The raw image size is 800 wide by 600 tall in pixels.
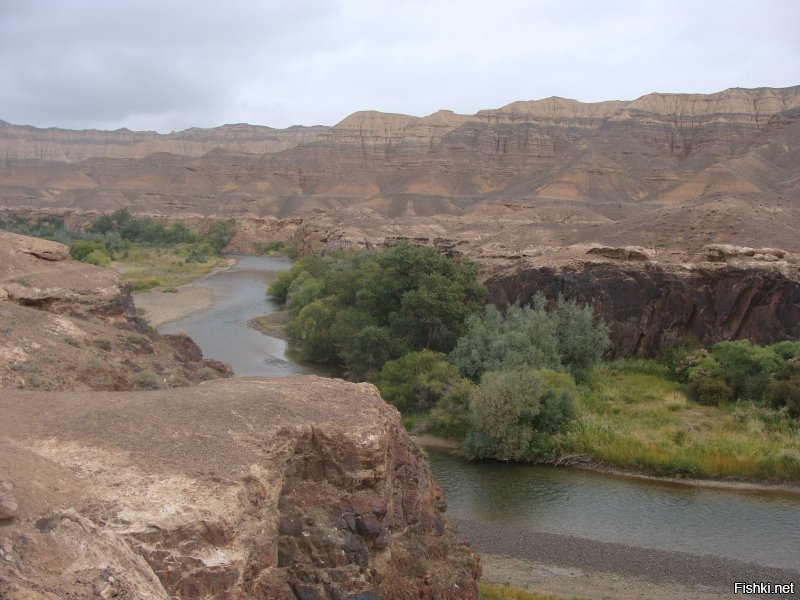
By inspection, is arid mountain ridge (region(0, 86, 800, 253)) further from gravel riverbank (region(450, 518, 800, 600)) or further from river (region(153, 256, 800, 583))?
gravel riverbank (region(450, 518, 800, 600))

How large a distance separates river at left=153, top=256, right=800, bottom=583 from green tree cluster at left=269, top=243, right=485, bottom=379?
7996 mm

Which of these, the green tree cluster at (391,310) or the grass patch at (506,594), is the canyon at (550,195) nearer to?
the green tree cluster at (391,310)

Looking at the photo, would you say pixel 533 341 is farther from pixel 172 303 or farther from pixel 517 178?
pixel 517 178

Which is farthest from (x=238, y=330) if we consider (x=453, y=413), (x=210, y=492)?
(x=210, y=492)

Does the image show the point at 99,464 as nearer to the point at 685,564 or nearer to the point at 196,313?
the point at 685,564

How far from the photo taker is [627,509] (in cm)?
2039

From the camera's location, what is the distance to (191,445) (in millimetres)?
9891

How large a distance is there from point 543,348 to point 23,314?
1933cm

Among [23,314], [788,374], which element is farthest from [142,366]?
[788,374]

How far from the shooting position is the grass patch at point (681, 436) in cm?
2288

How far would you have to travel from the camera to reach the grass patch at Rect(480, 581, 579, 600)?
1466 centimetres

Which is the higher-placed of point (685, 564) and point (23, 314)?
point (23, 314)

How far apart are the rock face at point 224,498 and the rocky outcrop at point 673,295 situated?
889 inches

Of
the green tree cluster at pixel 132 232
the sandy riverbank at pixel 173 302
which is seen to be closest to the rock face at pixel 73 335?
the sandy riverbank at pixel 173 302
